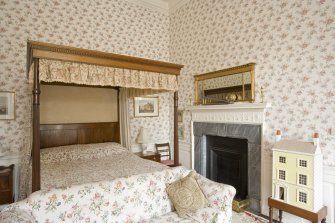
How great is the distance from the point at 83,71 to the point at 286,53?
283 centimetres

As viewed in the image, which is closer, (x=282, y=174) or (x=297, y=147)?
(x=297, y=147)

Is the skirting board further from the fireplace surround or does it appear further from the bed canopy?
the bed canopy

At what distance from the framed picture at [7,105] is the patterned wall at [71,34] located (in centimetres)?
8

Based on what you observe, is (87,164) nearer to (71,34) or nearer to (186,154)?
(186,154)

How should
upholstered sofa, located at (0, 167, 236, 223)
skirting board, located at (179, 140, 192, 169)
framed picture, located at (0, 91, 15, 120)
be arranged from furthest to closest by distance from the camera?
skirting board, located at (179, 140, 192, 169) < framed picture, located at (0, 91, 15, 120) < upholstered sofa, located at (0, 167, 236, 223)

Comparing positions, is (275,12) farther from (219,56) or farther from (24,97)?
(24,97)

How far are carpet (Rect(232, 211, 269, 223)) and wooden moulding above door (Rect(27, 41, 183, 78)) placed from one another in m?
2.41

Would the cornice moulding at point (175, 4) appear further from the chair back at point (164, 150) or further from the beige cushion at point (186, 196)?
the beige cushion at point (186, 196)

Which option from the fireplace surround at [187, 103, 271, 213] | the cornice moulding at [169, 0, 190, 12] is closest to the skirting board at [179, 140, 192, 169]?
the fireplace surround at [187, 103, 271, 213]

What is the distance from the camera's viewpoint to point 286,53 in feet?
10.4

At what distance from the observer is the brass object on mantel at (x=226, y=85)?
3698 millimetres

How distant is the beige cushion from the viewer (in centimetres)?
237

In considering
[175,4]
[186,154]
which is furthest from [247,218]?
[175,4]

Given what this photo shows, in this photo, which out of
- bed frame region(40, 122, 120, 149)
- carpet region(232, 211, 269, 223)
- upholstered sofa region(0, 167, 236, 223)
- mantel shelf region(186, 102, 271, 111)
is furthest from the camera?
bed frame region(40, 122, 120, 149)
